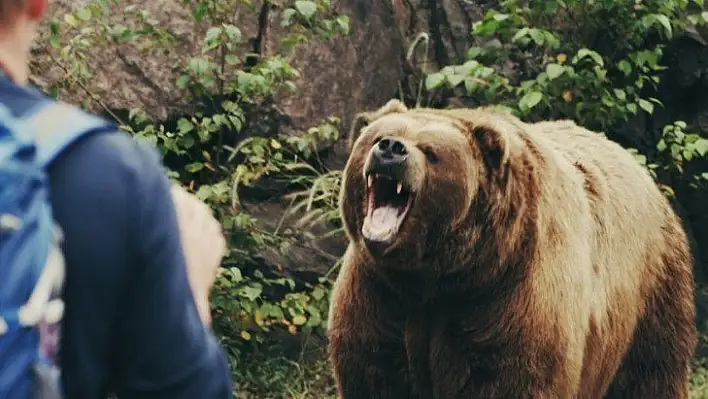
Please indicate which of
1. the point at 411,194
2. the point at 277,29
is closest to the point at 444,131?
the point at 411,194

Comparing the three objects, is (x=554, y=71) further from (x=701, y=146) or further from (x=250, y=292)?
(x=250, y=292)

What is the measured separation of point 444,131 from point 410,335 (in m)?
0.83

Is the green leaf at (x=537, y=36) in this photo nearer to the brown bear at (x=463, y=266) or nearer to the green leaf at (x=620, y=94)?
the green leaf at (x=620, y=94)

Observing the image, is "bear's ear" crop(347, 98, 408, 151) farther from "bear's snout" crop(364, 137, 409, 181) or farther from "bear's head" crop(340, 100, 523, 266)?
"bear's snout" crop(364, 137, 409, 181)

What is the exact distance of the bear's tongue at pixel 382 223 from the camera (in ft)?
13.0

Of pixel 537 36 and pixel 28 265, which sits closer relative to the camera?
pixel 28 265

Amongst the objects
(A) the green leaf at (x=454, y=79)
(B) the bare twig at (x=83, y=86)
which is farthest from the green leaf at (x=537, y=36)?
(B) the bare twig at (x=83, y=86)

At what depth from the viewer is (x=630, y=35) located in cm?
719

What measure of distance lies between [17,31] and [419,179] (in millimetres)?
2779

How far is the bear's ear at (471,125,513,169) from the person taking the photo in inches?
165

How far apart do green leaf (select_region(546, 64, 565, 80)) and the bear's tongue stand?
9.21 feet

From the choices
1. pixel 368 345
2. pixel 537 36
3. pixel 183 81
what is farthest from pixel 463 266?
pixel 537 36

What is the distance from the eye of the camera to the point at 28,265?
117 centimetres

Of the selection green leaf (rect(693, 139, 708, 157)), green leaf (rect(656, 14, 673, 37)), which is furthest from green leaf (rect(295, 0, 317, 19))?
green leaf (rect(693, 139, 708, 157))
